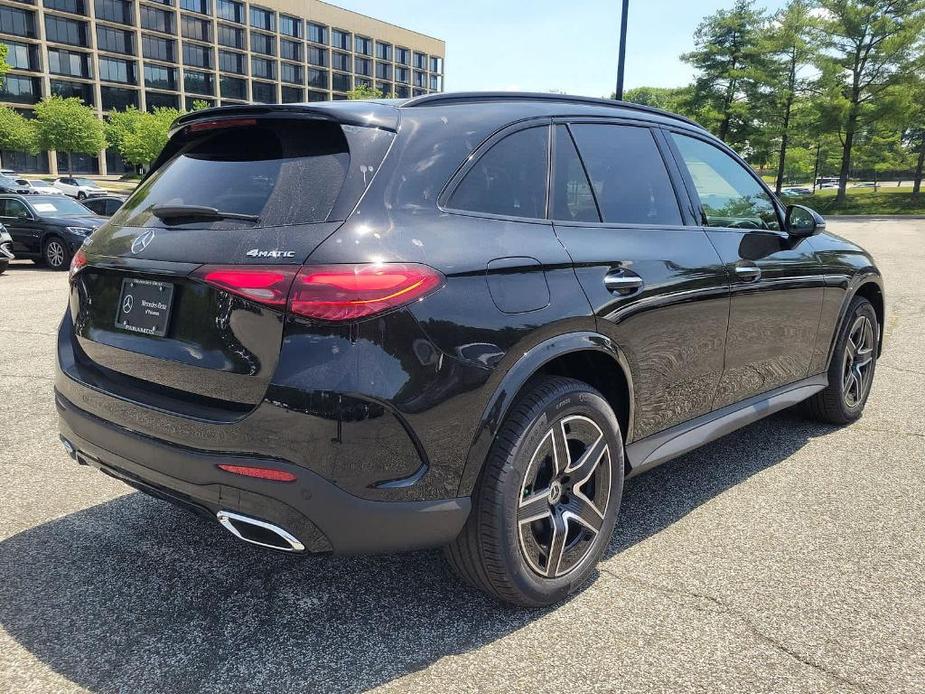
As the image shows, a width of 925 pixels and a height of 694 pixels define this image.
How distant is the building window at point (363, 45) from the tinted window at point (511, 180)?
10417cm

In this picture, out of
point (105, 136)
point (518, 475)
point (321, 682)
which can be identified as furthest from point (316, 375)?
point (105, 136)

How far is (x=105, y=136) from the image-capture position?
69875 millimetres

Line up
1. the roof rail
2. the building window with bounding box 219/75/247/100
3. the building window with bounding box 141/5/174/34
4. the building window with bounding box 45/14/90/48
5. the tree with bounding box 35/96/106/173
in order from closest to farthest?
the roof rail < the tree with bounding box 35/96/106/173 < the building window with bounding box 45/14/90/48 < the building window with bounding box 141/5/174/34 < the building window with bounding box 219/75/247/100

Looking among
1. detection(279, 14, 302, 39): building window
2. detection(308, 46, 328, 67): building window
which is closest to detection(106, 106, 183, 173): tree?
detection(279, 14, 302, 39): building window

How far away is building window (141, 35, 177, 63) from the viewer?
78.9 m

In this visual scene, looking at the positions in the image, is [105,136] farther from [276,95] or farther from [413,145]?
[413,145]

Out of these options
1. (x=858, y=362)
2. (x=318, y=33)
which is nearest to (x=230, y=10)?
(x=318, y=33)

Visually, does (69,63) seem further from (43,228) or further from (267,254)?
(267,254)

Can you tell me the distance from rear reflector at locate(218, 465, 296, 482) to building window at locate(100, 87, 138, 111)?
86.0m

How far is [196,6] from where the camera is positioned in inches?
3236

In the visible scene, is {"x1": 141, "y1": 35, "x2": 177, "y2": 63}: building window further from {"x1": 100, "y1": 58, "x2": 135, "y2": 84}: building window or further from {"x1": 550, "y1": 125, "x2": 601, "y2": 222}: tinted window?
{"x1": 550, "y1": 125, "x2": 601, "y2": 222}: tinted window

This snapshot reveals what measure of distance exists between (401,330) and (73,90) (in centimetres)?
8467

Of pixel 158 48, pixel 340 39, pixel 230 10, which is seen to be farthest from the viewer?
pixel 340 39

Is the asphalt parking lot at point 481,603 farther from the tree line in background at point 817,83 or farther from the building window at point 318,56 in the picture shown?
the building window at point 318,56
